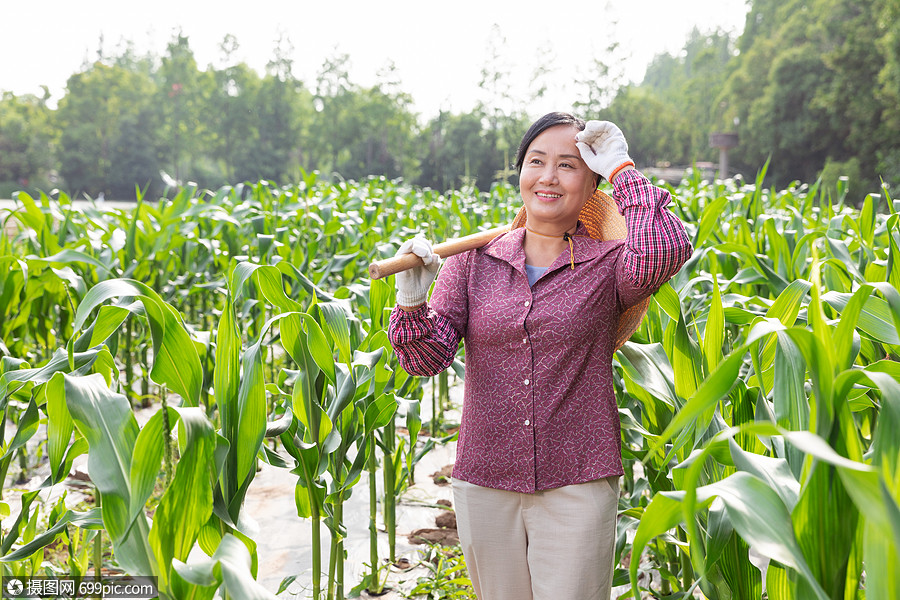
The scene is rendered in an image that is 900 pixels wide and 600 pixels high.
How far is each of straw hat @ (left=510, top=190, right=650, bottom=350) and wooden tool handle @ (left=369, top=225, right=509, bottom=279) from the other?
0.12 meters

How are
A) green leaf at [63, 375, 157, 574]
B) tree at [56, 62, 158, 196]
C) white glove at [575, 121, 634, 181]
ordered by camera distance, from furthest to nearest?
tree at [56, 62, 158, 196] → white glove at [575, 121, 634, 181] → green leaf at [63, 375, 157, 574]

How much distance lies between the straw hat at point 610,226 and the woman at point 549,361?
0.03 metres

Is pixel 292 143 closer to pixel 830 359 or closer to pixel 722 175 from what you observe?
pixel 722 175

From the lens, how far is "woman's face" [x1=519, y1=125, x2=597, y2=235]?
154cm

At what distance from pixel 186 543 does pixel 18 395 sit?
1435mm

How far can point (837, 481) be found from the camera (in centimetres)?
85

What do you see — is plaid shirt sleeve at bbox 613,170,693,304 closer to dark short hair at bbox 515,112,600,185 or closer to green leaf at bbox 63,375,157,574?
dark short hair at bbox 515,112,600,185

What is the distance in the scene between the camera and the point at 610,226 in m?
1.66

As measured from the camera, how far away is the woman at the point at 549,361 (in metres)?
1.48

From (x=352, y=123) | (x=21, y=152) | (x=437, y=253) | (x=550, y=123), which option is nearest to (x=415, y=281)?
(x=437, y=253)

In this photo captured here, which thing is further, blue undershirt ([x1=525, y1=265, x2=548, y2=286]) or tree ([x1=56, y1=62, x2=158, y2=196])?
tree ([x1=56, y1=62, x2=158, y2=196])

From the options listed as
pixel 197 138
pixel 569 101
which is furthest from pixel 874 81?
pixel 197 138

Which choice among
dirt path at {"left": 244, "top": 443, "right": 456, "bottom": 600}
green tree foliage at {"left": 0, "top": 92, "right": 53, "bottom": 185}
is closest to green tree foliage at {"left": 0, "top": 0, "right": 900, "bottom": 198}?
green tree foliage at {"left": 0, "top": 92, "right": 53, "bottom": 185}

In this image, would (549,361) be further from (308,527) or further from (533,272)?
(308,527)
